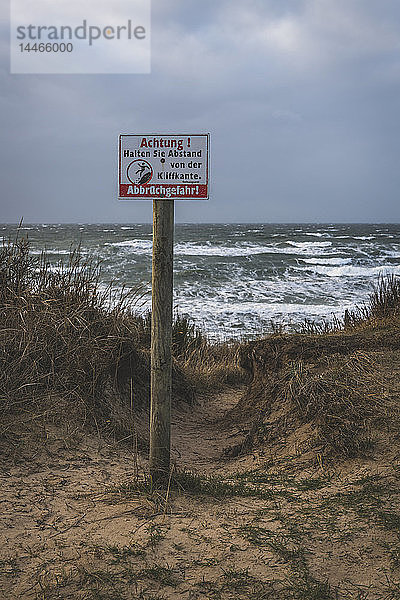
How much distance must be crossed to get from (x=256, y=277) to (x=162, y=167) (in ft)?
79.3

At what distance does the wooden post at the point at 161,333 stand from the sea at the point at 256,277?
15.1ft

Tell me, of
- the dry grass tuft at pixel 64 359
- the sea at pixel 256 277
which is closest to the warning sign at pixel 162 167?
the dry grass tuft at pixel 64 359

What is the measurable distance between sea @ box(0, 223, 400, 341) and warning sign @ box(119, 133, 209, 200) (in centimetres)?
476

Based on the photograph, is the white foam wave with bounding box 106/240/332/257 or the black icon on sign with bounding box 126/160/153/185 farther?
the white foam wave with bounding box 106/240/332/257

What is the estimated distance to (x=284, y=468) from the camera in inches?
172

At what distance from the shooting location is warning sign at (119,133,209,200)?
3.57 metres

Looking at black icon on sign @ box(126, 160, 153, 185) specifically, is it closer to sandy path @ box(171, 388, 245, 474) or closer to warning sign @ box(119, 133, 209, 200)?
warning sign @ box(119, 133, 209, 200)

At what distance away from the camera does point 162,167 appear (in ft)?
11.9

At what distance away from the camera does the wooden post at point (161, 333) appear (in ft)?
12.2

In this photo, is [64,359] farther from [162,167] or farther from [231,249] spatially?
[231,249]

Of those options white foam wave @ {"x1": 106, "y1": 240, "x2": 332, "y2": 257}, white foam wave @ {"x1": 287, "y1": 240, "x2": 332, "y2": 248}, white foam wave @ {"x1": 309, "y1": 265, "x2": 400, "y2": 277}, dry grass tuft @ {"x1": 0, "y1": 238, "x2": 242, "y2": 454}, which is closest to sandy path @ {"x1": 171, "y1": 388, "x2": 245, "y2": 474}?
dry grass tuft @ {"x1": 0, "y1": 238, "x2": 242, "y2": 454}

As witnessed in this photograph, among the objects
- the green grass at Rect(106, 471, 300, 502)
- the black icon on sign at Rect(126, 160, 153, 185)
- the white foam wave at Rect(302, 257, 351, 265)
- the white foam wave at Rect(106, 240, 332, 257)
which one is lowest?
the green grass at Rect(106, 471, 300, 502)

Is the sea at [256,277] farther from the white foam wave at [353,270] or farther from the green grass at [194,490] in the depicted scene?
the green grass at [194,490]

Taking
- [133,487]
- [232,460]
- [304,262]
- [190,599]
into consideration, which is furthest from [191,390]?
[304,262]
